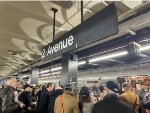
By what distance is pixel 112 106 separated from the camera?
240 cm

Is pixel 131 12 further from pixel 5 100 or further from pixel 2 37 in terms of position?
pixel 2 37

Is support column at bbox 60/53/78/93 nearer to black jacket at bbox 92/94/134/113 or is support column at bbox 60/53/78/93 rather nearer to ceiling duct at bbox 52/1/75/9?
ceiling duct at bbox 52/1/75/9

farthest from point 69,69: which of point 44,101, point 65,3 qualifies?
point 65,3

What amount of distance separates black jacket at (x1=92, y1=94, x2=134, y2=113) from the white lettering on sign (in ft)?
4.14

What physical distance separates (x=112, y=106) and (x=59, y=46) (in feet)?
5.76

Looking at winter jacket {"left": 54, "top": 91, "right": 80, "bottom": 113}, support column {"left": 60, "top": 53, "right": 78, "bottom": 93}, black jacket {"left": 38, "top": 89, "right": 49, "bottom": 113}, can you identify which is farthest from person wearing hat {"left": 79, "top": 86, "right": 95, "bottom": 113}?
support column {"left": 60, "top": 53, "right": 78, "bottom": 93}

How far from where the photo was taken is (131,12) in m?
4.01

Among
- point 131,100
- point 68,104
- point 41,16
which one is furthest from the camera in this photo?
point 41,16

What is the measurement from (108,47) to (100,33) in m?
3.19

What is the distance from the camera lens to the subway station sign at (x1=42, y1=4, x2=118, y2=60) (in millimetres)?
2525

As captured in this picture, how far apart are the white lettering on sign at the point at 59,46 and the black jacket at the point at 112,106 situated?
49.7 inches

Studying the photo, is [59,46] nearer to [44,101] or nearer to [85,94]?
[85,94]

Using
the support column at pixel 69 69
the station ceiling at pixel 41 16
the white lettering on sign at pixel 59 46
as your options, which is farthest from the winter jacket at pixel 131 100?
the support column at pixel 69 69

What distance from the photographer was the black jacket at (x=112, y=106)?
2.37m
